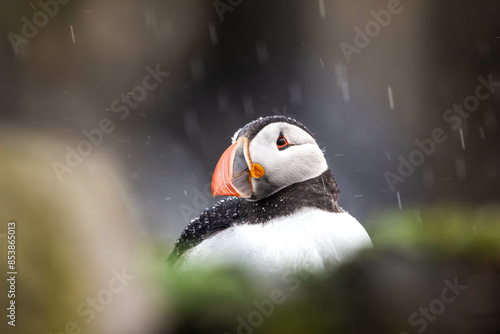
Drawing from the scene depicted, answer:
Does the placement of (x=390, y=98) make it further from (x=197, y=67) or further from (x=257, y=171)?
(x=257, y=171)

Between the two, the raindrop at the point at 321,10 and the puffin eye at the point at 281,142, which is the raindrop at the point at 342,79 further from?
the puffin eye at the point at 281,142

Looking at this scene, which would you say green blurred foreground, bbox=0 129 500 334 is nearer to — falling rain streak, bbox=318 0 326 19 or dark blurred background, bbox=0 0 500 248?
dark blurred background, bbox=0 0 500 248

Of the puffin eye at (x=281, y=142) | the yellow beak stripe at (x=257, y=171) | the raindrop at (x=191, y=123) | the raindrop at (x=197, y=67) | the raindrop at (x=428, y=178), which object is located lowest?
the raindrop at (x=428, y=178)

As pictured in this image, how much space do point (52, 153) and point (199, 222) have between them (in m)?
1.06

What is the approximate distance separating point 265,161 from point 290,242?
231 mm

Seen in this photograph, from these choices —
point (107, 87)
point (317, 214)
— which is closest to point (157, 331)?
point (317, 214)

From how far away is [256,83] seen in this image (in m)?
2.92

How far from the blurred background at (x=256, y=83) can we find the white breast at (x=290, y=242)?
0.92m

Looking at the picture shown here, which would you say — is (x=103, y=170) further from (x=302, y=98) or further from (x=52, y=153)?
(x=302, y=98)

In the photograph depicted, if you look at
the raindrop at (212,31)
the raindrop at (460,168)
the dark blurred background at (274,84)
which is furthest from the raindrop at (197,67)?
the raindrop at (460,168)

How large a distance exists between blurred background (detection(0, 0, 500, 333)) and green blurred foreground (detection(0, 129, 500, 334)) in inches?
66.6

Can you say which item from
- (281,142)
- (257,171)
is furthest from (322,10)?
(257,171)

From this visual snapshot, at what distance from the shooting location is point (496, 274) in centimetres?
26

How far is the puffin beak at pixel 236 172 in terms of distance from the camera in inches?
44.7
